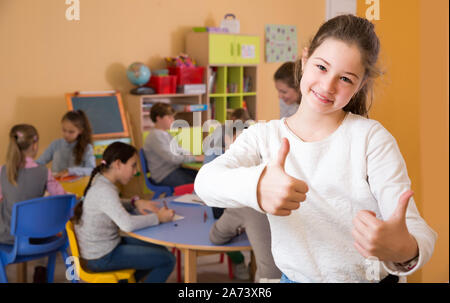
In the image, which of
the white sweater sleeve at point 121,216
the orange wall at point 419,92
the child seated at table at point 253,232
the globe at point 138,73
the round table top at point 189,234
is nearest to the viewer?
the orange wall at point 419,92

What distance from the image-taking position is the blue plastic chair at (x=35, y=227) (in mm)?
2441

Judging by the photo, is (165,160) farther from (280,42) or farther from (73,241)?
(280,42)

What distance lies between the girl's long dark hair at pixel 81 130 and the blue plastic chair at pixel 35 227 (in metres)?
1.13

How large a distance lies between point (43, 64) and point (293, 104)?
2.62 metres

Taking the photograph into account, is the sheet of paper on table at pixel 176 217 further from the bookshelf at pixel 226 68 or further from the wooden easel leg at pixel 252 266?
the bookshelf at pixel 226 68

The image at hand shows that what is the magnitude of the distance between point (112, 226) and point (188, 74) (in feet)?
8.97

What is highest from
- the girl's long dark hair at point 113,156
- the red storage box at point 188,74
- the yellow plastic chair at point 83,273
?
the red storage box at point 188,74

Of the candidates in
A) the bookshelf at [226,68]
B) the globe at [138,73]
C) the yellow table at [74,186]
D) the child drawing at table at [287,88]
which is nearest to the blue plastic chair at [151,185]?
the yellow table at [74,186]

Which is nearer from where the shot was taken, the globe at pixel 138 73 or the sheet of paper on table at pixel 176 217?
the sheet of paper on table at pixel 176 217

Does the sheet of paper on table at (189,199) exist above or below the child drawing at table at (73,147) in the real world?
below

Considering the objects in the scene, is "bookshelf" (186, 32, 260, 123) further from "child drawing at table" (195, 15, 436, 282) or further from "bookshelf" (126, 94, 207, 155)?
"child drawing at table" (195, 15, 436, 282)

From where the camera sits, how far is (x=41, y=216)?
250 cm

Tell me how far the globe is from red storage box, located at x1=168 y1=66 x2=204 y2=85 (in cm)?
35
